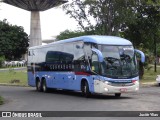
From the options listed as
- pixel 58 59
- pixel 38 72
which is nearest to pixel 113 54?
pixel 58 59

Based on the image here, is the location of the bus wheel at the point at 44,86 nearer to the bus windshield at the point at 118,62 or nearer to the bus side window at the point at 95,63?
the bus side window at the point at 95,63

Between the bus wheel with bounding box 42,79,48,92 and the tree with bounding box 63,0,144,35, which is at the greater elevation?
the tree with bounding box 63,0,144,35

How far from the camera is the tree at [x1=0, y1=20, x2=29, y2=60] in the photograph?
9719 cm

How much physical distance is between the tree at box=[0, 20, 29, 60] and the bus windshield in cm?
7554

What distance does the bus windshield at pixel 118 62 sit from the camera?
73.1 feet

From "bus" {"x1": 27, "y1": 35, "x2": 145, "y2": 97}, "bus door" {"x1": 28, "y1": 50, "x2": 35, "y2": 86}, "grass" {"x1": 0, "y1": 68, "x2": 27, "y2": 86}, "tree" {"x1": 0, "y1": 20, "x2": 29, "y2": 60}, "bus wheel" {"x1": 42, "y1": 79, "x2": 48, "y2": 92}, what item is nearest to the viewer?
"bus" {"x1": 27, "y1": 35, "x2": 145, "y2": 97}

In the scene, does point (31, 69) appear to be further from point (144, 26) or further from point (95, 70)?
point (144, 26)

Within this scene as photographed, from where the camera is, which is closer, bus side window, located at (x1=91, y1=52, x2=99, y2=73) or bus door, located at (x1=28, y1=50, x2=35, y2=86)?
bus side window, located at (x1=91, y1=52, x2=99, y2=73)

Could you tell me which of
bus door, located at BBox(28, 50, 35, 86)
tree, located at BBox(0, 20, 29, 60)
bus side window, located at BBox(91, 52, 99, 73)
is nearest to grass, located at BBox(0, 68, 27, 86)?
bus door, located at BBox(28, 50, 35, 86)

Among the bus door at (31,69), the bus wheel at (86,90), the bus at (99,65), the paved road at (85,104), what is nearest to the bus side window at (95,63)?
the bus at (99,65)

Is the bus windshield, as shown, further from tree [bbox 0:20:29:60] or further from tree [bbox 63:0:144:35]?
tree [bbox 0:20:29:60]

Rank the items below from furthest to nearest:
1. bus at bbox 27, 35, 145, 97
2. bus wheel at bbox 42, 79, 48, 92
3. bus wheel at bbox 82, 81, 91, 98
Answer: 1. bus wheel at bbox 42, 79, 48, 92
2. bus wheel at bbox 82, 81, 91, 98
3. bus at bbox 27, 35, 145, 97

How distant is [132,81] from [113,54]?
1.71 metres

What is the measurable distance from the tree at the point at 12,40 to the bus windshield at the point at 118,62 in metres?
75.5
